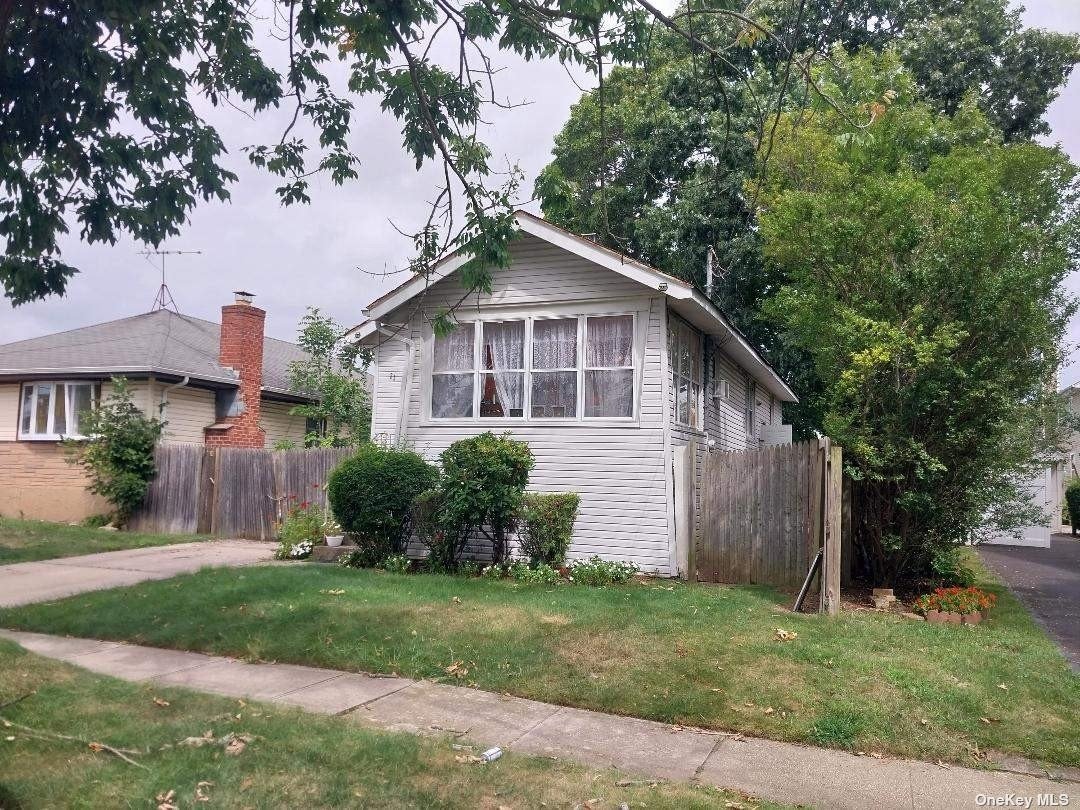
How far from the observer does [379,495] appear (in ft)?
38.6

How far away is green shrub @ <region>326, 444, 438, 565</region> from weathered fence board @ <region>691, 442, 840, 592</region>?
12.7 feet

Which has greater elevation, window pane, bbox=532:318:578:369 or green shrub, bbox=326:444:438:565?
window pane, bbox=532:318:578:369

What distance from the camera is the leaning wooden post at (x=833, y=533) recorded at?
8.90 meters

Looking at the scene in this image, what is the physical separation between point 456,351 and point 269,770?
29.6 ft

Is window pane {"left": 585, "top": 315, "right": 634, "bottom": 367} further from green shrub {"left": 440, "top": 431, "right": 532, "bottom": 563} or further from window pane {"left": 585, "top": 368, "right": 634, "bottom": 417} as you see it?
green shrub {"left": 440, "top": 431, "right": 532, "bottom": 563}

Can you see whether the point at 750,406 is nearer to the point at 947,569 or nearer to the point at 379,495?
the point at 947,569

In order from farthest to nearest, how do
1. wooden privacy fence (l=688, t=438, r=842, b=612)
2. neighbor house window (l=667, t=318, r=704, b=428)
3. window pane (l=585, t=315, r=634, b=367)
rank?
neighbor house window (l=667, t=318, r=704, b=428) → window pane (l=585, t=315, r=634, b=367) → wooden privacy fence (l=688, t=438, r=842, b=612)

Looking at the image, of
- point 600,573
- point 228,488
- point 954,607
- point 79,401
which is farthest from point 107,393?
point 954,607

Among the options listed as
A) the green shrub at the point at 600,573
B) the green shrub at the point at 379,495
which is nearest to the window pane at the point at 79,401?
the green shrub at the point at 379,495

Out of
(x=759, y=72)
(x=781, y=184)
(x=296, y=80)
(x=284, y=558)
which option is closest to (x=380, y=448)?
(x=284, y=558)

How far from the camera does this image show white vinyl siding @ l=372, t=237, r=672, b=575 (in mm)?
Result: 11883

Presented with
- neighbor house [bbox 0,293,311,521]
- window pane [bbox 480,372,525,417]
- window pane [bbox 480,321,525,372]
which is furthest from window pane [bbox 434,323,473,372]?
neighbor house [bbox 0,293,311,521]

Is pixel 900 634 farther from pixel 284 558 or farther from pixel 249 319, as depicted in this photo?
pixel 249 319

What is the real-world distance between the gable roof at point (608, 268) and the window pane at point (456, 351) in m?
0.86
